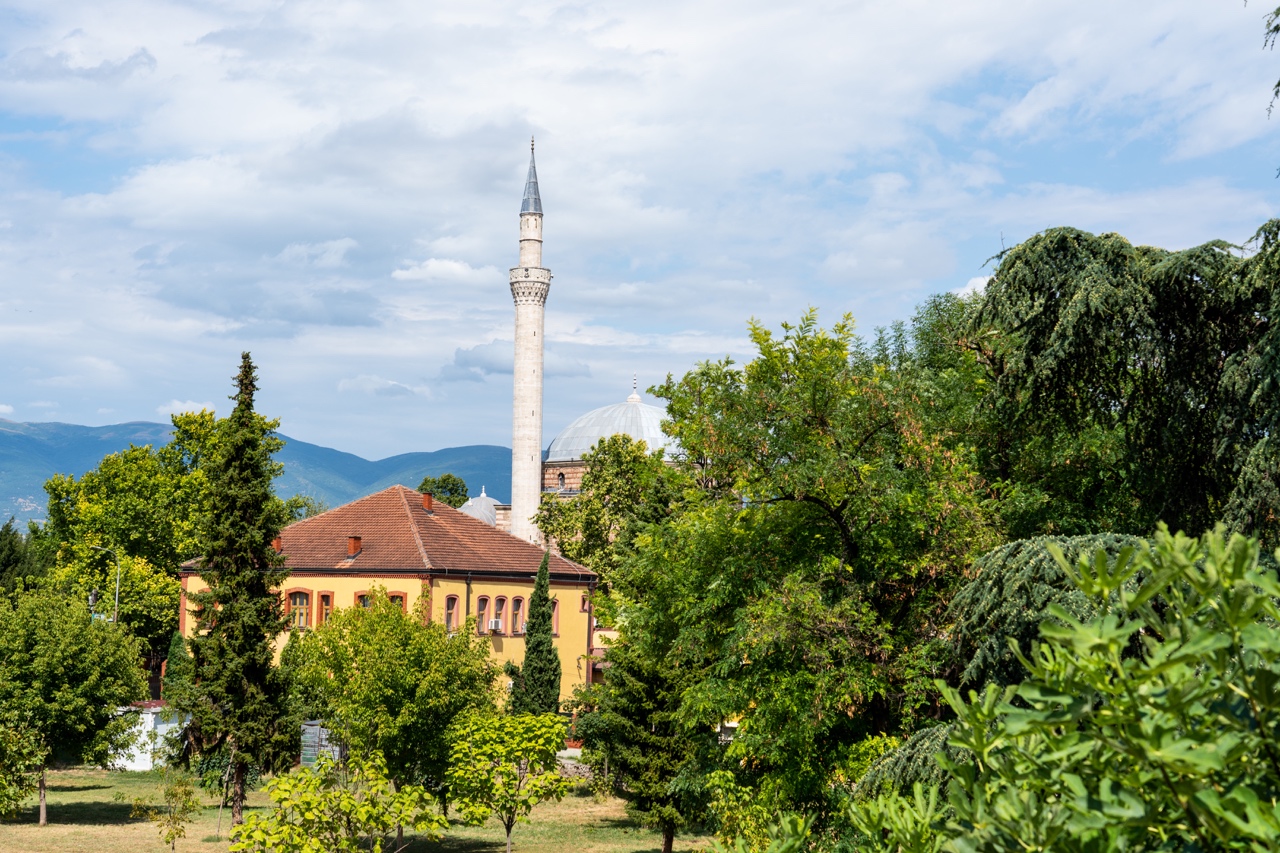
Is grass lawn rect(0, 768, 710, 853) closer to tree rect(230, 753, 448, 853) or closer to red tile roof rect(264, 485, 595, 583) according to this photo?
red tile roof rect(264, 485, 595, 583)

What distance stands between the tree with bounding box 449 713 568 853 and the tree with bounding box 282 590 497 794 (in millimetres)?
718

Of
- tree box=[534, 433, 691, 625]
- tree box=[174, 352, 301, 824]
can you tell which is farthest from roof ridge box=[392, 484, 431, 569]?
tree box=[174, 352, 301, 824]

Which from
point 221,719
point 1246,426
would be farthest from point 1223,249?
point 221,719

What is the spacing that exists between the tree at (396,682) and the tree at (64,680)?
7.22 m

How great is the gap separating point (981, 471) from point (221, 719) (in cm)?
1938

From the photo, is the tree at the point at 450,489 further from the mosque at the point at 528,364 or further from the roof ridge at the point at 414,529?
the roof ridge at the point at 414,529

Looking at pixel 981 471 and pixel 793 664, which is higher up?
pixel 981 471

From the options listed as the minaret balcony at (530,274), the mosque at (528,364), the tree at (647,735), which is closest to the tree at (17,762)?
the tree at (647,735)

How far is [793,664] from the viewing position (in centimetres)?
1789

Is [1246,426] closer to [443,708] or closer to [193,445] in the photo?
[443,708]

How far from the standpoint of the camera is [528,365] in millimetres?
76438

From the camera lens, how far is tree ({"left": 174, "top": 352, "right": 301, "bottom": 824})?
97.1 ft

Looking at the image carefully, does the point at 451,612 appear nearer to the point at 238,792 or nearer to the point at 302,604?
the point at 302,604

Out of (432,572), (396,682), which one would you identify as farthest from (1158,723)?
(432,572)
